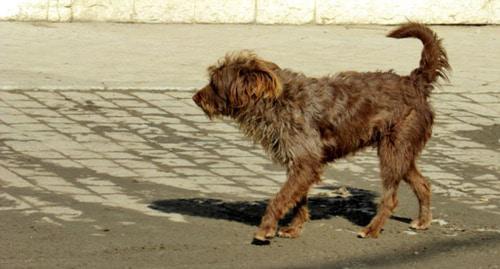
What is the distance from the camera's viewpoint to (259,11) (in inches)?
586

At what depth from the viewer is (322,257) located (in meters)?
7.50

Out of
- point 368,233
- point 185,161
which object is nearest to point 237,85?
point 368,233

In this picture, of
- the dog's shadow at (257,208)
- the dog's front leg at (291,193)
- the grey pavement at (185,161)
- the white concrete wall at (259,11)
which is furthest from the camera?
the white concrete wall at (259,11)

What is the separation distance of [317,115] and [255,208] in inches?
42.2

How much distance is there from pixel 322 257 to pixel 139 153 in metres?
2.92

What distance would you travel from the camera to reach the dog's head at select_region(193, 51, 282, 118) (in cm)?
776

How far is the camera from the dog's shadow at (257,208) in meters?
8.42

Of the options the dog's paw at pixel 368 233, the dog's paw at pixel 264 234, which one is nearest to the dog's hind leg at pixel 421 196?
the dog's paw at pixel 368 233

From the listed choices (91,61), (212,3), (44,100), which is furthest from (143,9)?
(44,100)

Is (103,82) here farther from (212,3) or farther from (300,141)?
(300,141)

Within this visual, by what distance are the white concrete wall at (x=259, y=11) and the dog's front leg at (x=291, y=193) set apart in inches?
282

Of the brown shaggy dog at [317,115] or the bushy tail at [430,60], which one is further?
the bushy tail at [430,60]

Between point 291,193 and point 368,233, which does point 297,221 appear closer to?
point 291,193

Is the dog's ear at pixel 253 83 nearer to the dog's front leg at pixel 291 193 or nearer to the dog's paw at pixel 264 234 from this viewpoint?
the dog's front leg at pixel 291 193
